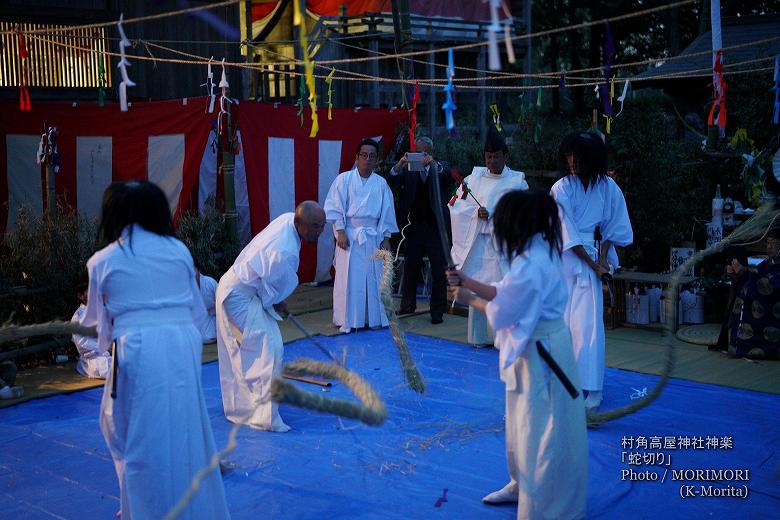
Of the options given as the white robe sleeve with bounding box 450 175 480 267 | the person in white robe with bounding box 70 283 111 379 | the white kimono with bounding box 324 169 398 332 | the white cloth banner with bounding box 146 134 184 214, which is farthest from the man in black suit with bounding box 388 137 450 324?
the person in white robe with bounding box 70 283 111 379

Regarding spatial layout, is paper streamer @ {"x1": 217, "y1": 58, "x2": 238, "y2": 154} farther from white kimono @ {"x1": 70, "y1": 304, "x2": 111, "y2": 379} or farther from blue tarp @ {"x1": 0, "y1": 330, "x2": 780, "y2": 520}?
blue tarp @ {"x1": 0, "y1": 330, "x2": 780, "y2": 520}

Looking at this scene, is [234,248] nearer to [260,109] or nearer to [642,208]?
[260,109]

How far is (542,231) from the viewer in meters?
3.90

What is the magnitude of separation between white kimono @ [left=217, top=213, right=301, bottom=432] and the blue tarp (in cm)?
19

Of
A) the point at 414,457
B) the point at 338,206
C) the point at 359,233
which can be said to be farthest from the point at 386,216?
the point at 414,457

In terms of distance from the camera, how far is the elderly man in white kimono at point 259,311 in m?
5.39

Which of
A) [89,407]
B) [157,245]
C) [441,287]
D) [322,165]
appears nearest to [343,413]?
[157,245]

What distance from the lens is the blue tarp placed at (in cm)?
434

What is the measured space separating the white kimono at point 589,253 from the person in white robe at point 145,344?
290cm

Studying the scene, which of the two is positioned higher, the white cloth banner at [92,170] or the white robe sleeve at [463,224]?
the white cloth banner at [92,170]

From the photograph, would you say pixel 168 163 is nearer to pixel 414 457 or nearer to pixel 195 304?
pixel 414 457

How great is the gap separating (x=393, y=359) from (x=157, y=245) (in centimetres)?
396

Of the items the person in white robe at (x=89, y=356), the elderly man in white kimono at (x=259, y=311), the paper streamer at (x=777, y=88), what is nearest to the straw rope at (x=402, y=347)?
the elderly man in white kimono at (x=259, y=311)

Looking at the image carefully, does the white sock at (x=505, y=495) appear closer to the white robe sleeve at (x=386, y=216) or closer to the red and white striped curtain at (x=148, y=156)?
the white robe sleeve at (x=386, y=216)
